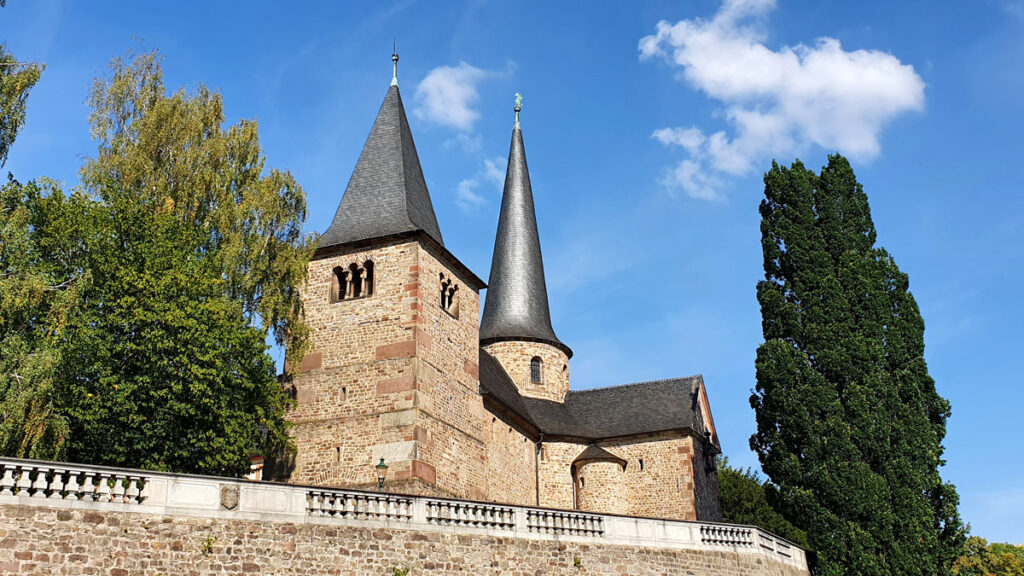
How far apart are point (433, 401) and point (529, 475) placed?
7949 millimetres

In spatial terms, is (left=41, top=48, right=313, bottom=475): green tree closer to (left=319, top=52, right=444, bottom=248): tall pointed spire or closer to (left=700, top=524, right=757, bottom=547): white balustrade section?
(left=319, top=52, right=444, bottom=248): tall pointed spire

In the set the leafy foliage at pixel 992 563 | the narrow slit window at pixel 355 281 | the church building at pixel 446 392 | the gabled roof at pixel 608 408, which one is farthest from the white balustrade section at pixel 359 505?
the leafy foliage at pixel 992 563

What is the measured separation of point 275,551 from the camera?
44.5 feet

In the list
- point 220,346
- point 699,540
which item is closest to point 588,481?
point 699,540

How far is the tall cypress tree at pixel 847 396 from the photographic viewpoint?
21656 millimetres

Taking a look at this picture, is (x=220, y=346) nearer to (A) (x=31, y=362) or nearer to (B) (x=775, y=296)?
→ (A) (x=31, y=362)

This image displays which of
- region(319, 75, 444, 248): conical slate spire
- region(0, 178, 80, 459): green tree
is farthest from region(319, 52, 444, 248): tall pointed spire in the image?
region(0, 178, 80, 459): green tree

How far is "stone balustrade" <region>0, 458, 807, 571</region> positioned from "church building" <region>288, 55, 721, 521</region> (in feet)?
19.9

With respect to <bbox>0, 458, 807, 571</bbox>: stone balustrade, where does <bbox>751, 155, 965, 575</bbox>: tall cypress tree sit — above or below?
above

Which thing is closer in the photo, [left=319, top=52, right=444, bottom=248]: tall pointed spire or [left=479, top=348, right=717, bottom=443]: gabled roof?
[left=319, top=52, right=444, bottom=248]: tall pointed spire

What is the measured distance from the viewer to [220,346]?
19.4m

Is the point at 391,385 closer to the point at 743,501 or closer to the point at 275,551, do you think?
the point at 275,551

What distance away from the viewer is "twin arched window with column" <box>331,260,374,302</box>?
25.1 m

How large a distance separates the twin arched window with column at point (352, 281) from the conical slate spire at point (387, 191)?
80 centimetres
